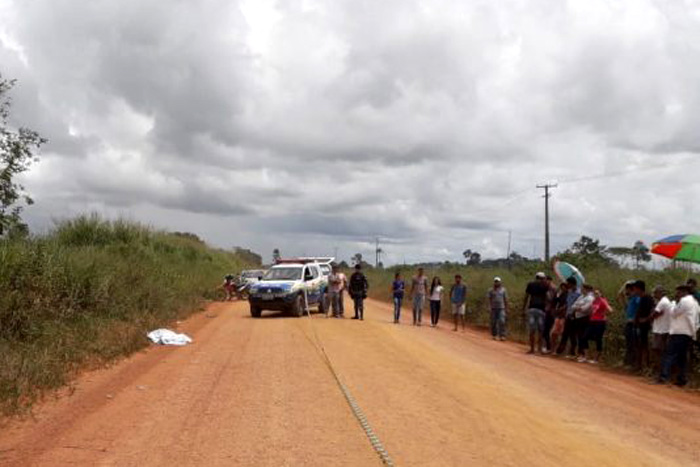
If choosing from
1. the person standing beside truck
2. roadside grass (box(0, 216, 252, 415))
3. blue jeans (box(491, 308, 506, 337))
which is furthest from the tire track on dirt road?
the person standing beside truck

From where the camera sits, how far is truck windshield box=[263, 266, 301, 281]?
22953mm

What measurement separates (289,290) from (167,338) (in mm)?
6877

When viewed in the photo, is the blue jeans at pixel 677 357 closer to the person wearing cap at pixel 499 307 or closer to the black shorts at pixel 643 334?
the black shorts at pixel 643 334

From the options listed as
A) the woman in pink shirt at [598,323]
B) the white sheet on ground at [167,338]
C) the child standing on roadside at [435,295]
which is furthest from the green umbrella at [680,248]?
the white sheet on ground at [167,338]

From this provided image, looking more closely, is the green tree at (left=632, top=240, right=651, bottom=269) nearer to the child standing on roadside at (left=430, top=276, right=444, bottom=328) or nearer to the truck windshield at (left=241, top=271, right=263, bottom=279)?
the child standing on roadside at (left=430, top=276, right=444, bottom=328)

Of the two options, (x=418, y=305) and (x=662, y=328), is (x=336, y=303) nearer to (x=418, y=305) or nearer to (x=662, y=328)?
(x=418, y=305)

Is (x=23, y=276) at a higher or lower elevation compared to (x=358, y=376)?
higher

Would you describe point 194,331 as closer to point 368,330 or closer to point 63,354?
point 368,330

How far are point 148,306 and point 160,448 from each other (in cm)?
1338

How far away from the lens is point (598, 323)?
1494 centimetres

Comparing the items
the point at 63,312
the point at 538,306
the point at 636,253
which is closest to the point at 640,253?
the point at 636,253

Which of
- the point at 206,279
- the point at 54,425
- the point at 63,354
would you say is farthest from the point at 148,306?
the point at 206,279

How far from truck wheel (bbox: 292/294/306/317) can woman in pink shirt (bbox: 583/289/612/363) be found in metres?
9.63

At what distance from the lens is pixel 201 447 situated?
655 centimetres
